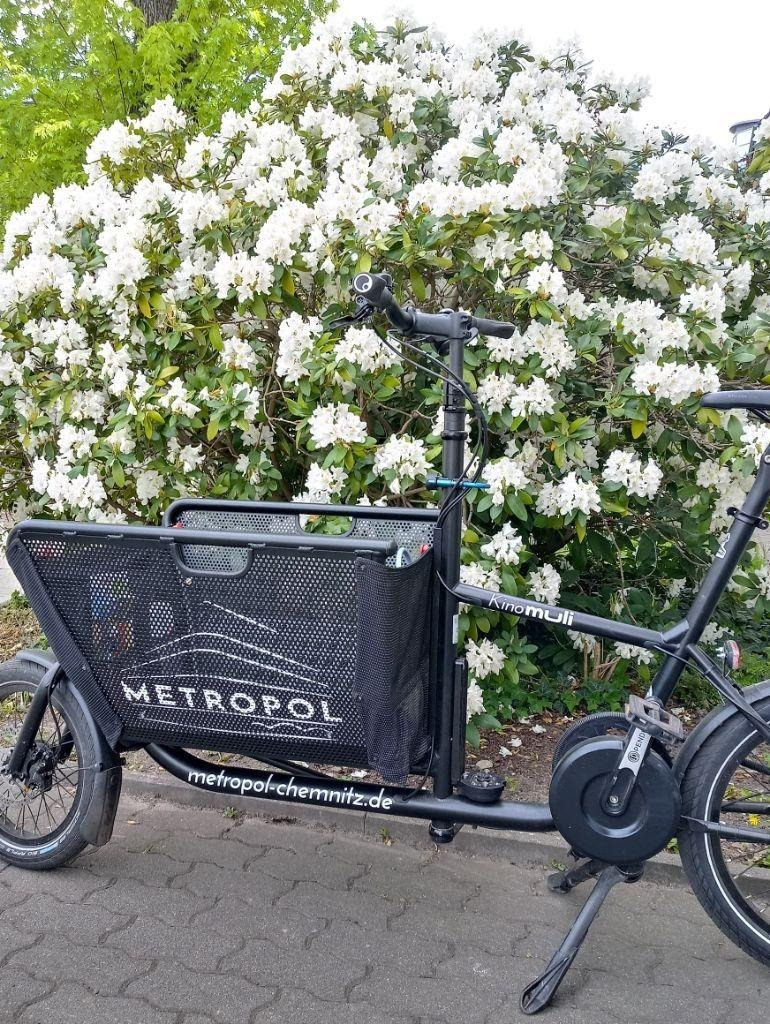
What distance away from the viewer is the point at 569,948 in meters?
2.18

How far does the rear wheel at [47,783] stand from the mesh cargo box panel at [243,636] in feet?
0.76

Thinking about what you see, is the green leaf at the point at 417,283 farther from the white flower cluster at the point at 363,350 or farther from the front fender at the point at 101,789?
the front fender at the point at 101,789

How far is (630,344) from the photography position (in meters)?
3.12

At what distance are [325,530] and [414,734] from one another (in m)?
0.98

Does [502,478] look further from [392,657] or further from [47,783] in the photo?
[47,783]

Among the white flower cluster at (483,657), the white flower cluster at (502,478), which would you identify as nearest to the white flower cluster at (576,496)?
the white flower cluster at (502,478)

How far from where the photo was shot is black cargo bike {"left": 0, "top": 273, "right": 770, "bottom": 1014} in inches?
82.4

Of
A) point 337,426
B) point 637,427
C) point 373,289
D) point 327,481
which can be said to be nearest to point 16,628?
point 327,481

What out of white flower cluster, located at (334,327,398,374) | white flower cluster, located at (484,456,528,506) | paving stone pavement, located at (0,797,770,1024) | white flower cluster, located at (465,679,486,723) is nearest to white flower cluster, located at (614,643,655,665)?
white flower cluster, located at (465,679,486,723)

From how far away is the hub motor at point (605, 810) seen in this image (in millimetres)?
2131

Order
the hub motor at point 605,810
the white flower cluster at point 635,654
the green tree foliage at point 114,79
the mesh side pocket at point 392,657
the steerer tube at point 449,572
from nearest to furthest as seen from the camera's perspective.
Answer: the mesh side pocket at point 392,657 → the hub motor at point 605,810 → the steerer tube at point 449,572 → the white flower cluster at point 635,654 → the green tree foliage at point 114,79

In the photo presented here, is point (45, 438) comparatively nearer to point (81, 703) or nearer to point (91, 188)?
→ point (91, 188)

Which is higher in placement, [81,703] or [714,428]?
[714,428]

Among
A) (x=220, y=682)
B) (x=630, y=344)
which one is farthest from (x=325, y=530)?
(x=630, y=344)
